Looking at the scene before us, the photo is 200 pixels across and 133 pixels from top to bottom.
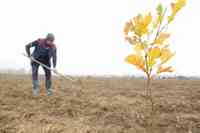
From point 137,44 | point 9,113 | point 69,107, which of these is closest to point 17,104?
point 9,113

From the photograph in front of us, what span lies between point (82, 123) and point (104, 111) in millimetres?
933

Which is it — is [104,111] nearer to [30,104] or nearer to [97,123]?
[97,123]

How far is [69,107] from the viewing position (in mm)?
5168

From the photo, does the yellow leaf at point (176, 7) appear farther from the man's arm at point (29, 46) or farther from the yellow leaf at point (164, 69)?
the man's arm at point (29, 46)

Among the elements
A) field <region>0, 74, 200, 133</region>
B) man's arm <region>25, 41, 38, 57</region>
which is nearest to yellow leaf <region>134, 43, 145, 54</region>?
field <region>0, 74, 200, 133</region>

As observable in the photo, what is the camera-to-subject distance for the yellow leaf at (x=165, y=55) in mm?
3266

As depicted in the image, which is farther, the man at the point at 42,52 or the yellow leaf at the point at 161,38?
the man at the point at 42,52

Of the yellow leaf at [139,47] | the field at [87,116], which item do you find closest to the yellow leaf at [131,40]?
the yellow leaf at [139,47]

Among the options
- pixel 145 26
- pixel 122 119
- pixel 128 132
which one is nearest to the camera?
pixel 145 26

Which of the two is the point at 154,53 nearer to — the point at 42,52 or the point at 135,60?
the point at 135,60

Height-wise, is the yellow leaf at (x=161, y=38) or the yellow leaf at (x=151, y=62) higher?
the yellow leaf at (x=161, y=38)

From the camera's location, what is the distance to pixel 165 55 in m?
3.27

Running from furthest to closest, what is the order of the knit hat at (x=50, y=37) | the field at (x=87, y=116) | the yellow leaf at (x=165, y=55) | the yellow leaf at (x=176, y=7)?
the knit hat at (x=50, y=37), the field at (x=87, y=116), the yellow leaf at (x=165, y=55), the yellow leaf at (x=176, y=7)

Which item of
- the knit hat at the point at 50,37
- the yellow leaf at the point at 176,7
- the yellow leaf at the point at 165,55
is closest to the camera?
the yellow leaf at the point at 176,7
